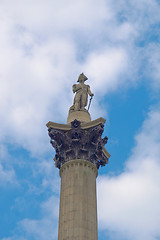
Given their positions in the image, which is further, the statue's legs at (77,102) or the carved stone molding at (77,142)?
the statue's legs at (77,102)

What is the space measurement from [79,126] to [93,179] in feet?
13.9

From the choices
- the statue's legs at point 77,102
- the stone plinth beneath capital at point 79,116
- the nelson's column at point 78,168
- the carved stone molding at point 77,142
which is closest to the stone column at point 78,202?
the nelson's column at point 78,168

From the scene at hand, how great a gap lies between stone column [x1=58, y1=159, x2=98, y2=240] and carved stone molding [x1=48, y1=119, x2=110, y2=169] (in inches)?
22.9

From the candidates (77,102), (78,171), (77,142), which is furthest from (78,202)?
(77,102)

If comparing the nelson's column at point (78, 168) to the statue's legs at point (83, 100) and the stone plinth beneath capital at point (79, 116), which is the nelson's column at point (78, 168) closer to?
the stone plinth beneath capital at point (79, 116)

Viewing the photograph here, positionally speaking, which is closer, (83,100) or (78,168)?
(78,168)

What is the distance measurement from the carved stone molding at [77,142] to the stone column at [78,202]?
1.91 ft

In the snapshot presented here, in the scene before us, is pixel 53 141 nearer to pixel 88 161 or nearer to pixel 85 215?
pixel 88 161

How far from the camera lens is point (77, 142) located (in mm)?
31609

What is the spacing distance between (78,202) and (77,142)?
4865 mm

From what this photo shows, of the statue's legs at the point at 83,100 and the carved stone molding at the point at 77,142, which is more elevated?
the statue's legs at the point at 83,100

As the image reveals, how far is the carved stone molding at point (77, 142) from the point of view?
31.6 meters

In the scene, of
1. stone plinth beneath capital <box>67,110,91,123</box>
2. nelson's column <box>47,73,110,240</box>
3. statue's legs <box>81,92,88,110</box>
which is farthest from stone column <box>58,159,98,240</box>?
statue's legs <box>81,92,88,110</box>

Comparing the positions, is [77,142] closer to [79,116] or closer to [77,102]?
[79,116]
